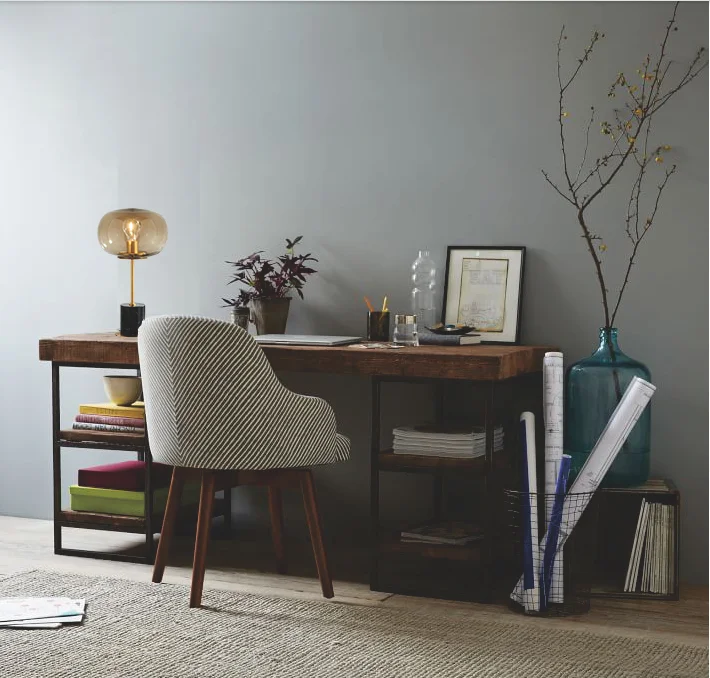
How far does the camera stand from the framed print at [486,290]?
140 inches

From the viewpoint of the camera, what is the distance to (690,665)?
8.49 ft

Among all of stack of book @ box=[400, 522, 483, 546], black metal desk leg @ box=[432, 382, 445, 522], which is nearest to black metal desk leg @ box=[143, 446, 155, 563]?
stack of book @ box=[400, 522, 483, 546]

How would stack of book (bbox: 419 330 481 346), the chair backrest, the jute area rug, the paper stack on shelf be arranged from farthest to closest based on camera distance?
stack of book (bbox: 419 330 481 346) → the chair backrest → the paper stack on shelf → the jute area rug

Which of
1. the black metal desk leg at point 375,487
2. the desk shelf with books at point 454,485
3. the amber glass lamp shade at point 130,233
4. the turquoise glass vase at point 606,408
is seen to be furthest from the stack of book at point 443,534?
the amber glass lamp shade at point 130,233

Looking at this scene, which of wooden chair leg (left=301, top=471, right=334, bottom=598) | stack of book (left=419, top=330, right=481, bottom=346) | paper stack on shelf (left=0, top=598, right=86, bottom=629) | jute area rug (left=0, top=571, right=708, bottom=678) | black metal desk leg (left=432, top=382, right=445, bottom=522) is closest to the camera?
jute area rug (left=0, top=571, right=708, bottom=678)

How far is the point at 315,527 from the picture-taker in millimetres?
3070

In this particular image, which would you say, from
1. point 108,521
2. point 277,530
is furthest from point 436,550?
point 108,521

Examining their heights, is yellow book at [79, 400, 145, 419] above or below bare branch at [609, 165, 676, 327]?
below

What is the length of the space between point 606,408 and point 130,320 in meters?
1.66

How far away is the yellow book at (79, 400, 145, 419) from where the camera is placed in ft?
11.8

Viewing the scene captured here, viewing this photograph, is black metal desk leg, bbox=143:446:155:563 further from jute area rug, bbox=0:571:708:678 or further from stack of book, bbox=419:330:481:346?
stack of book, bbox=419:330:481:346

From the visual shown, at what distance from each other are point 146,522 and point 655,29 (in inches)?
92.1

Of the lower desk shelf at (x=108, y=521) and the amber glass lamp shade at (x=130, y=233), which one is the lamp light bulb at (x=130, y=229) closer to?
the amber glass lamp shade at (x=130, y=233)

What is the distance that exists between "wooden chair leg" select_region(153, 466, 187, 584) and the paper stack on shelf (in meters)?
0.27
